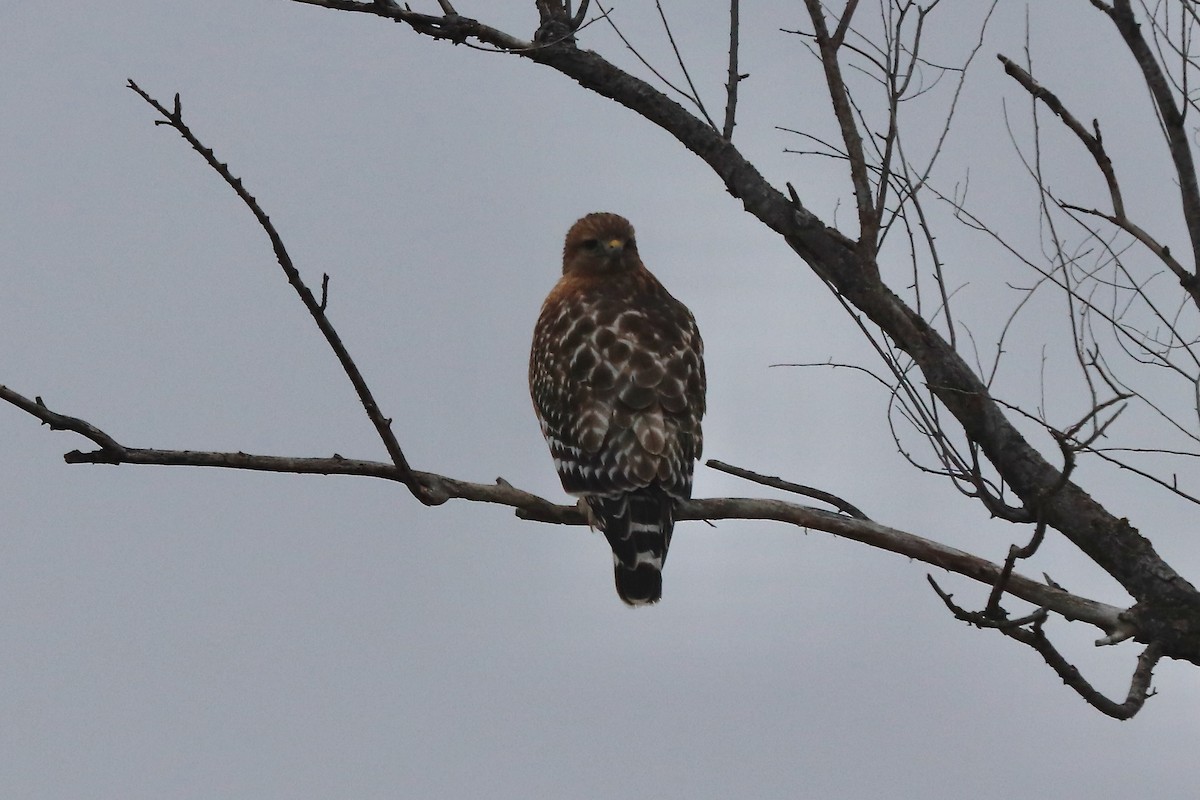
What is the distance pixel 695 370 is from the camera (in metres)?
9.26

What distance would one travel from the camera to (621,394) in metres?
8.83

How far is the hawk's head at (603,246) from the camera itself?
10.2 meters

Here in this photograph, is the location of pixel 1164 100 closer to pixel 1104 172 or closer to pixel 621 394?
pixel 1104 172

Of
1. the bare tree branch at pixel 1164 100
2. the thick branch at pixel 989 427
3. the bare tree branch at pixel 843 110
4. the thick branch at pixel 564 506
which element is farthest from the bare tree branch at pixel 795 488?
the bare tree branch at pixel 1164 100

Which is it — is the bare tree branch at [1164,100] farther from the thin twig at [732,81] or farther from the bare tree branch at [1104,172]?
the thin twig at [732,81]

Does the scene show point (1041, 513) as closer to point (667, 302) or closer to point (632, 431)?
point (632, 431)

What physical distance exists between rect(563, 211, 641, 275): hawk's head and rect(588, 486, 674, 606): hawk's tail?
8.33 feet

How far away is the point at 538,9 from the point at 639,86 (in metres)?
0.83

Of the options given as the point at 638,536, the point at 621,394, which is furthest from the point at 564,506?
the point at 621,394

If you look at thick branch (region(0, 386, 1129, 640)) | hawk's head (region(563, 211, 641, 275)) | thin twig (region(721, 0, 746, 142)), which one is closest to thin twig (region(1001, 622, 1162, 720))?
thick branch (region(0, 386, 1129, 640))

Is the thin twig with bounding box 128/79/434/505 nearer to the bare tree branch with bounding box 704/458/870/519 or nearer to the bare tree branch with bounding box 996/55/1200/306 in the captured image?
the bare tree branch with bounding box 704/458/870/519

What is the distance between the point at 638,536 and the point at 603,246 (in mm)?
3019

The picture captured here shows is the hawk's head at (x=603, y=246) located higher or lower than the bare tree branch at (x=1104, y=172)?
higher

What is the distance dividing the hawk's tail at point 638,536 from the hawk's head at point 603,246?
8.33ft
